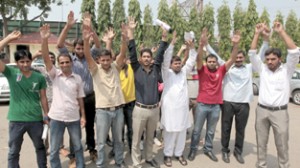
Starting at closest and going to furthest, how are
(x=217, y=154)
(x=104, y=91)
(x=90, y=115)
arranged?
(x=104, y=91)
(x=90, y=115)
(x=217, y=154)

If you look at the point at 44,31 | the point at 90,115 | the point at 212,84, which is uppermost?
the point at 44,31

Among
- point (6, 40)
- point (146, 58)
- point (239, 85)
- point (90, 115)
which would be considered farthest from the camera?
point (239, 85)

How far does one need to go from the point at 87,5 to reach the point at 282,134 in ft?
62.1

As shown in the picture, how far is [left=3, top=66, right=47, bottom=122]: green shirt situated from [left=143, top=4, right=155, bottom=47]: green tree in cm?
1564

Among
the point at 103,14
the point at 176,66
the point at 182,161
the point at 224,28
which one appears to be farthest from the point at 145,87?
the point at 103,14

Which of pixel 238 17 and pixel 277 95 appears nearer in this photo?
pixel 277 95

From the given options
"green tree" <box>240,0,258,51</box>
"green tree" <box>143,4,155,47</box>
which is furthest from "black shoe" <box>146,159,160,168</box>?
"green tree" <box>240,0,258,51</box>

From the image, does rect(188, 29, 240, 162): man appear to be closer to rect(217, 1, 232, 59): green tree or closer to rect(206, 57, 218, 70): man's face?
rect(206, 57, 218, 70): man's face

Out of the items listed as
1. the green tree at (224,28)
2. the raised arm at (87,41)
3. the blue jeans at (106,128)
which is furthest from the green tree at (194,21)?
the blue jeans at (106,128)

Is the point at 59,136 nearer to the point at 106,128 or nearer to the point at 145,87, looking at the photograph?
the point at 106,128

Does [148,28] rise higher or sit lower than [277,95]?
higher

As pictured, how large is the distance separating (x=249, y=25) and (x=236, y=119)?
1533 centimetres

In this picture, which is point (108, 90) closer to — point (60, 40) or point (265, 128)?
point (60, 40)

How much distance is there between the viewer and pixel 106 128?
4.25 meters
